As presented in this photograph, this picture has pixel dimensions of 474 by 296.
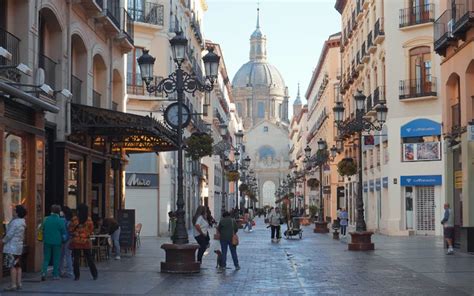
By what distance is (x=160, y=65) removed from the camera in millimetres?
43219

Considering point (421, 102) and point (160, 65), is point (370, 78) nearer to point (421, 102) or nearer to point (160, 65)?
point (421, 102)

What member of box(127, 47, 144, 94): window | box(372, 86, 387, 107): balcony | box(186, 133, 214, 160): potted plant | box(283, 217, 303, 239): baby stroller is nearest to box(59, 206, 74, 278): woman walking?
box(186, 133, 214, 160): potted plant

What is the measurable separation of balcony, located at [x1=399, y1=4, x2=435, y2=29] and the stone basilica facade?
4833 inches

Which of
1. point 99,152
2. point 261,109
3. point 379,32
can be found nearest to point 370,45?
point 379,32

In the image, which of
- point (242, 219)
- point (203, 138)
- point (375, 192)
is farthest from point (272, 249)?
point (242, 219)

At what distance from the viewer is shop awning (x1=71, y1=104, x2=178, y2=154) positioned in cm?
2280

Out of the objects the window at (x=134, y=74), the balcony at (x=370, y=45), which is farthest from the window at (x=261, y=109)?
the window at (x=134, y=74)

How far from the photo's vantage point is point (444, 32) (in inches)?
1115

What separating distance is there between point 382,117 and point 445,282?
1388 cm

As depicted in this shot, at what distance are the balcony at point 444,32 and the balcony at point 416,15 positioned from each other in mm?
14117

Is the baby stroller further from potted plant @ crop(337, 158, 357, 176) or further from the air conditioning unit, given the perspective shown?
the air conditioning unit

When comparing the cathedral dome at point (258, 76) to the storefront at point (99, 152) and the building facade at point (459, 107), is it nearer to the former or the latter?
the storefront at point (99, 152)

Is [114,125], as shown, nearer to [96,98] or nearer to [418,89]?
[96,98]

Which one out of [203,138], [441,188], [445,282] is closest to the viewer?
[445,282]
